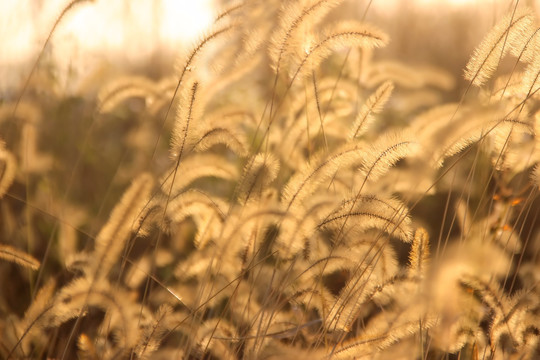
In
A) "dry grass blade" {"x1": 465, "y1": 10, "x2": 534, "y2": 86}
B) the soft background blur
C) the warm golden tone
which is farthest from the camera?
the soft background blur

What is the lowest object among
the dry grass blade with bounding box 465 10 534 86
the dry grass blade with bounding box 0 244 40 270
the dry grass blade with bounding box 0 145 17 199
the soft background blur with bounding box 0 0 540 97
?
the dry grass blade with bounding box 0 244 40 270

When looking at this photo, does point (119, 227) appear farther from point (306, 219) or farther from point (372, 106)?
point (372, 106)

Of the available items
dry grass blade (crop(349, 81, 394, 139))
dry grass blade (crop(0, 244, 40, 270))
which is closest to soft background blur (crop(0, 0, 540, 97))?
dry grass blade (crop(349, 81, 394, 139))

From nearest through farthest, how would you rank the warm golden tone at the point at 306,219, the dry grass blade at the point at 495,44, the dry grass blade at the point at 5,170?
the warm golden tone at the point at 306,219
the dry grass blade at the point at 495,44
the dry grass blade at the point at 5,170

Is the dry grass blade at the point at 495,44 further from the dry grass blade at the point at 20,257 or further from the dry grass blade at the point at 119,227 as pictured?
the dry grass blade at the point at 20,257

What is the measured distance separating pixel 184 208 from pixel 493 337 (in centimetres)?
86

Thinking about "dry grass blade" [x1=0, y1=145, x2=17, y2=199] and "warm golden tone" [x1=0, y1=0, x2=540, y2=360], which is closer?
"warm golden tone" [x1=0, y1=0, x2=540, y2=360]

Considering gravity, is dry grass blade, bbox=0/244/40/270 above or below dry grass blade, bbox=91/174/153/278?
below

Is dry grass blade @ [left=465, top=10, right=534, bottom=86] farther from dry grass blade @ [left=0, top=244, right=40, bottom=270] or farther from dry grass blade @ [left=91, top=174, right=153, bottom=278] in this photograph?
dry grass blade @ [left=0, top=244, right=40, bottom=270]

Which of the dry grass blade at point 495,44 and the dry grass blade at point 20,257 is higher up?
the dry grass blade at point 495,44

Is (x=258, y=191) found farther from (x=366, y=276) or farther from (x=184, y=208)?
(x=366, y=276)

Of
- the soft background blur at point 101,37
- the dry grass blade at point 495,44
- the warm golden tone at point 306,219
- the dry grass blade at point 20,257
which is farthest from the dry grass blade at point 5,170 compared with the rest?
the dry grass blade at point 495,44

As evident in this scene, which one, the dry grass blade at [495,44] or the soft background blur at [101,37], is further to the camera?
the soft background blur at [101,37]

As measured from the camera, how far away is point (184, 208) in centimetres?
172
